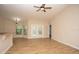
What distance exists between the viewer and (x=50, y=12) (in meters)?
3.78

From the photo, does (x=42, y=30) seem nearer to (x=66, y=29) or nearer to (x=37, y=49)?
(x=37, y=49)

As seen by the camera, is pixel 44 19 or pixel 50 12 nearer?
pixel 50 12

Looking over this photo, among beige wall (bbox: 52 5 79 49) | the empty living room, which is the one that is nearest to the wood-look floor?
the empty living room

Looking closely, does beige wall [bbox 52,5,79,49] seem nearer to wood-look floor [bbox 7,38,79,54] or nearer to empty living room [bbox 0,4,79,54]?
empty living room [bbox 0,4,79,54]

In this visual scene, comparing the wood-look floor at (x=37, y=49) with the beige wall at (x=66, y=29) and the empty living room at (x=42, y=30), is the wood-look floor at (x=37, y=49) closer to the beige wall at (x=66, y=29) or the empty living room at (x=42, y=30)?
the empty living room at (x=42, y=30)

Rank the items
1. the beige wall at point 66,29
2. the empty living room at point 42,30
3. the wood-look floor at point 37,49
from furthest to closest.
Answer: the beige wall at point 66,29
the empty living room at point 42,30
the wood-look floor at point 37,49

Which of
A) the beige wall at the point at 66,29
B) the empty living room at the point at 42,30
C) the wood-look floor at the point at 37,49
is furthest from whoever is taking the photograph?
the beige wall at the point at 66,29

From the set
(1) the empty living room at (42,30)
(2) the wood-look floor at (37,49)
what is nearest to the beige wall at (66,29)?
(1) the empty living room at (42,30)

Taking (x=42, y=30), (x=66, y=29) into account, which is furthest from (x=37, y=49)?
(x=66, y=29)

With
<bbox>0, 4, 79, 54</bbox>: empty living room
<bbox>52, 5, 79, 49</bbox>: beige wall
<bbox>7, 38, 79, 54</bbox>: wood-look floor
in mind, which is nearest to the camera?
<bbox>7, 38, 79, 54</bbox>: wood-look floor
